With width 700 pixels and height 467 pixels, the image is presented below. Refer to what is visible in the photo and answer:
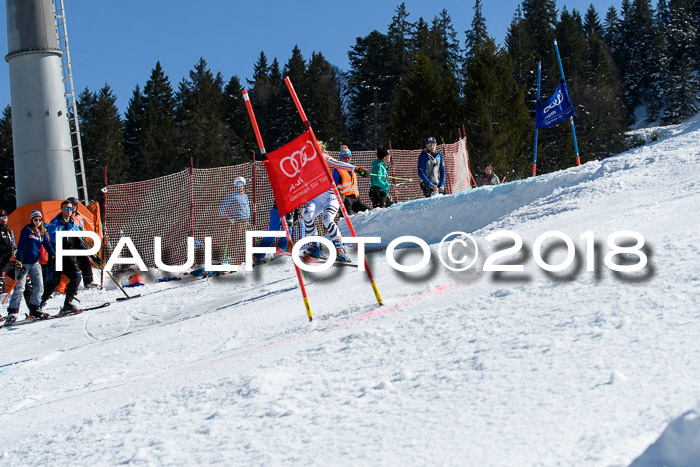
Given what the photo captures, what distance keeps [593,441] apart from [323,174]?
380 centimetres

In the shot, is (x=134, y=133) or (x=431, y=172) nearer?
(x=431, y=172)

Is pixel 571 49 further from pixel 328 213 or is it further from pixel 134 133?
pixel 328 213

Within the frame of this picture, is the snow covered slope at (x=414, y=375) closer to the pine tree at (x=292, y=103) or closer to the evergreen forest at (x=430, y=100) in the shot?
the evergreen forest at (x=430, y=100)

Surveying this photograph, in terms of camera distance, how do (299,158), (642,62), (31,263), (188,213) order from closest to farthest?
1. (299,158)
2. (31,263)
3. (188,213)
4. (642,62)

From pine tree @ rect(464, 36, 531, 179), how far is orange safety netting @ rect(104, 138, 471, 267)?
846 inches

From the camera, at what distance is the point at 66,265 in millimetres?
10859

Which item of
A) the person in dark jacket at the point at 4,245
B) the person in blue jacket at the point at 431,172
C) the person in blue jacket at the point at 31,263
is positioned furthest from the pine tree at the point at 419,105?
the person in blue jacket at the point at 31,263

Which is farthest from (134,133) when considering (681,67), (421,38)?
(681,67)

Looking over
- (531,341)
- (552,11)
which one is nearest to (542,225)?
(531,341)

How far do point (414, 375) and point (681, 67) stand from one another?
74.7m

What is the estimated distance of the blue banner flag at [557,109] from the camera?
16016 millimetres

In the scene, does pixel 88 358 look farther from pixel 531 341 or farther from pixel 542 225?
pixel 542 225

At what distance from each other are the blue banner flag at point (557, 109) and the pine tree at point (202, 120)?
133 feet

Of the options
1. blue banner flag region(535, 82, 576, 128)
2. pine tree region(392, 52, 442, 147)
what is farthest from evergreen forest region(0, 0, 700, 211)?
blue banner flag region(535, 82, 576, 128)
